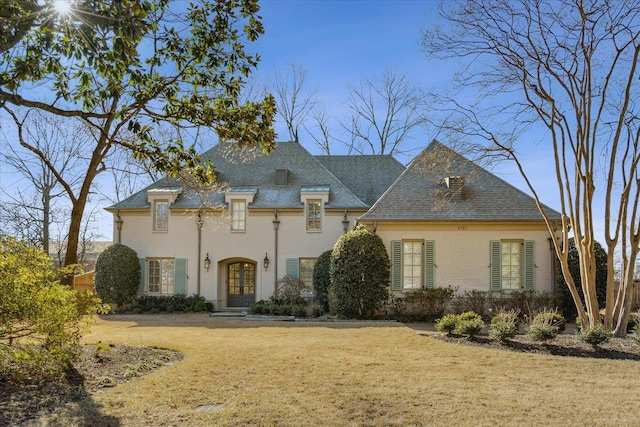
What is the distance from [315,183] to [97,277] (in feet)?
30.2

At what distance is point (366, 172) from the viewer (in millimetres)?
23250

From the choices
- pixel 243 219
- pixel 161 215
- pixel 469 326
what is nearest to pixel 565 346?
pixel 469 326

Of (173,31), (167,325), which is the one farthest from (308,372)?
(167,325)

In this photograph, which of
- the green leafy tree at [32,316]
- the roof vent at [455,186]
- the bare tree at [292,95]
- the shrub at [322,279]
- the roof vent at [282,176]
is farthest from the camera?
the bare tree at [292,95]

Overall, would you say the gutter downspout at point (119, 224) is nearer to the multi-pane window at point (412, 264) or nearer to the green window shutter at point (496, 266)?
the multi-pane window at point (412, 264)

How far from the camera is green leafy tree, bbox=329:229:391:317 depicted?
16.0 meters

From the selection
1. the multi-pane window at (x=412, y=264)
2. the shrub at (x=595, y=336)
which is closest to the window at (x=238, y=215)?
the multi-pane window at (x=412, y=264)

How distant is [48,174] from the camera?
27.0 metres

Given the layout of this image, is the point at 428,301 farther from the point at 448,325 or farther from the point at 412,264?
the point at 448,325

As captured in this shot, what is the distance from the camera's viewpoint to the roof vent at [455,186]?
18086mm

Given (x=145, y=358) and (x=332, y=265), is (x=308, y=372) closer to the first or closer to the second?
(x=145, y=358)

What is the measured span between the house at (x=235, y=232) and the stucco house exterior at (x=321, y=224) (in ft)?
0.13

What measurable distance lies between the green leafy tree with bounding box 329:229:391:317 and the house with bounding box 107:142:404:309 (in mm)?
3908

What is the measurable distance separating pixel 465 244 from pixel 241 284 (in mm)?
9127
